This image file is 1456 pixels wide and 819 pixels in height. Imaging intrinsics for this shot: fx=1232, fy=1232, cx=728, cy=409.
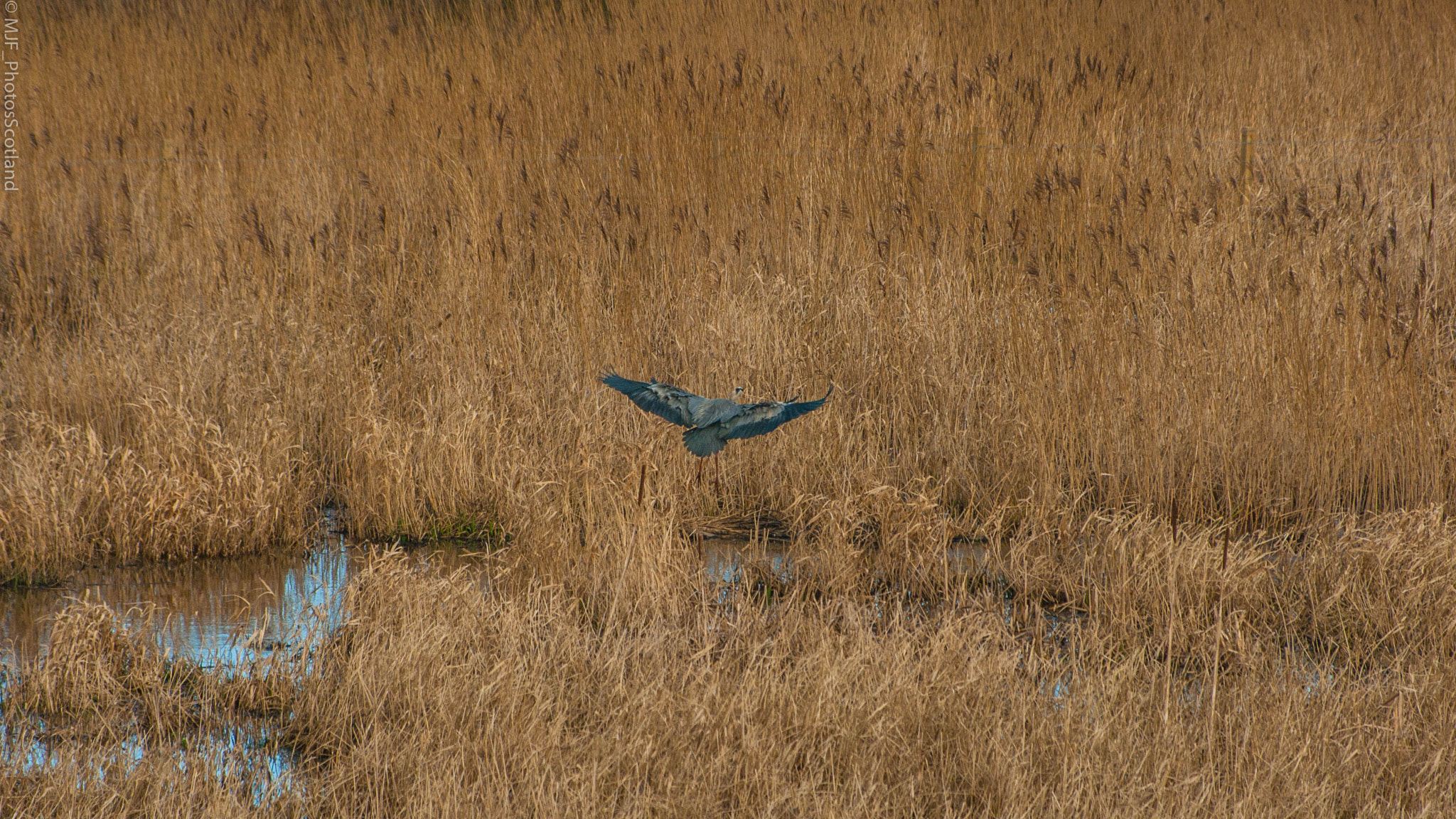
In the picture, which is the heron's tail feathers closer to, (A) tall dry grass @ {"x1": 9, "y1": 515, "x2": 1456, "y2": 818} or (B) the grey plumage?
(B) the grey plumage

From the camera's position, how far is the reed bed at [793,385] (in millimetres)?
2670

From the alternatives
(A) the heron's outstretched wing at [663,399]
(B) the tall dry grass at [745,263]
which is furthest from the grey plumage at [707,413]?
(B) the tall dry grass at [745,263]

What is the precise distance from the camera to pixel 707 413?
3.26m

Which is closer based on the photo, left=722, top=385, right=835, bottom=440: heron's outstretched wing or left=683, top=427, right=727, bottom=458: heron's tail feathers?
left=722, top=385, right=835, bottom=440: heron's outstretched wing

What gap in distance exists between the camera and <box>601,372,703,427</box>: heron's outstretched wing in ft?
10.9

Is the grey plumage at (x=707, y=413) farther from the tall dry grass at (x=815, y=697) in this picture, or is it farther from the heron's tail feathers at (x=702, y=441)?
the tall dry grass at (x=815, y=697)

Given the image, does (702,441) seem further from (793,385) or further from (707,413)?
(793,385)

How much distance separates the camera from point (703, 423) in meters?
3.26

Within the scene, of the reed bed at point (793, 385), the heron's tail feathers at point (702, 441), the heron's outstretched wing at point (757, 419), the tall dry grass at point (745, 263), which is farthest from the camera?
the tall dry grass at point (745, 263)

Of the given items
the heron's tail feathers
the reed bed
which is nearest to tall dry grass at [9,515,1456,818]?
the reed bed

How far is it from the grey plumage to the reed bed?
0.40 metres

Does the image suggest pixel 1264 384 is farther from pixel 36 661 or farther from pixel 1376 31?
pixel 1376 31

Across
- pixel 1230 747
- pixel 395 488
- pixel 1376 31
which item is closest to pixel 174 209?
pixel 395 488

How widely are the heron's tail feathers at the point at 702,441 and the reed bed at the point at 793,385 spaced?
0.39 m
